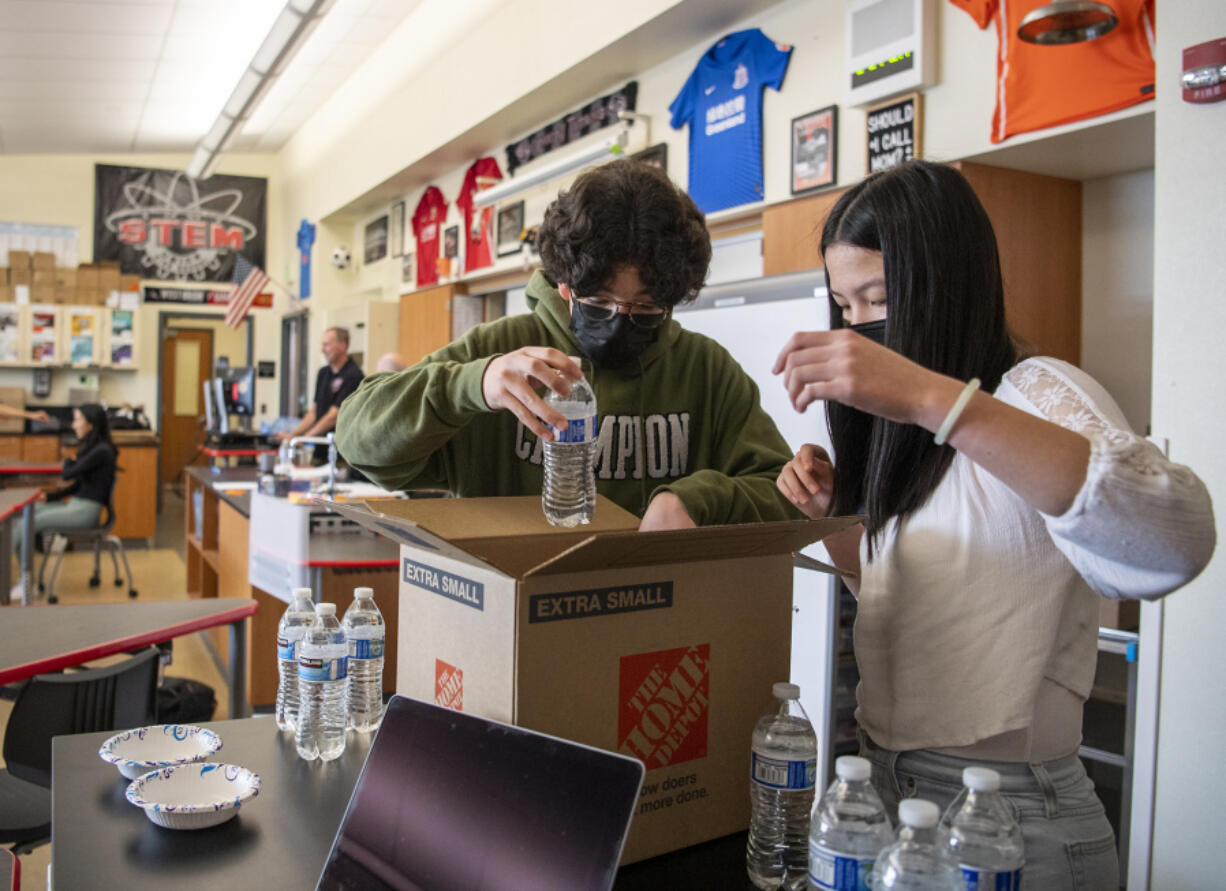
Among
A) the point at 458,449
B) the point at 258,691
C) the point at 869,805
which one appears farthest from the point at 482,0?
the point at 869,805

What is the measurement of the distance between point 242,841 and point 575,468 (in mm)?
637

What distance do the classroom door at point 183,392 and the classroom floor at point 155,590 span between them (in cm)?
250

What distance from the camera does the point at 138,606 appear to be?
2.81 m

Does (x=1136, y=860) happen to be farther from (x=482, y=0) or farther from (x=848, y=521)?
(x=482, y=0)

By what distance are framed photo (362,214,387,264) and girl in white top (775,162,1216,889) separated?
902cm

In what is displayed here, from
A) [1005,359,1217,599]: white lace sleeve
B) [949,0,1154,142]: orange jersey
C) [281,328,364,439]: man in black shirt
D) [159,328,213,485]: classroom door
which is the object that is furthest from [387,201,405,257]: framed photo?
[1005,359,1217,599]: white lace sleeve

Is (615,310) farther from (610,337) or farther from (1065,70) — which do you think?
(1065,70)

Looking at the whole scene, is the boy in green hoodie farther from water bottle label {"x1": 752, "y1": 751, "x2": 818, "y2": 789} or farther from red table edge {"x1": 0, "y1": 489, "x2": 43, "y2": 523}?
red table edge {"x1": 0, "y1": 489, "x2": 43, "y2": 523}

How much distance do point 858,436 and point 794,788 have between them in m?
0.51

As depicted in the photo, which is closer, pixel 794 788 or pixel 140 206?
pixel 794 788

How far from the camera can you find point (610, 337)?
1543 millimetres

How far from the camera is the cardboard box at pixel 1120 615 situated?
112 inches

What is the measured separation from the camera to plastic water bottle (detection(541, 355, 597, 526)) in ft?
4.08

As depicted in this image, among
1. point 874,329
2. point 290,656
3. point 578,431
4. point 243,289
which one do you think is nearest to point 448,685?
point 578,431
